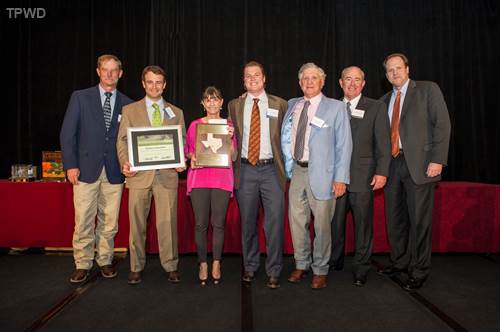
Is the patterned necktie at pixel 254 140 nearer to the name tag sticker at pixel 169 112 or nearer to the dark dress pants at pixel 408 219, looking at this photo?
the name tag sticker at pixel 169 112

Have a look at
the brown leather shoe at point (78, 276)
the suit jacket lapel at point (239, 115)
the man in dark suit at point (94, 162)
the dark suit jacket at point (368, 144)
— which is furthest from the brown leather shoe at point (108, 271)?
the dark suit jacket at point (368, 144)

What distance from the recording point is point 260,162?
2873 mm

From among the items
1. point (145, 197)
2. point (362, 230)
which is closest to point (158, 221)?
point (145, 197)

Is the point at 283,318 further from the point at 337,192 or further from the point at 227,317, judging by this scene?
the point at 337,192

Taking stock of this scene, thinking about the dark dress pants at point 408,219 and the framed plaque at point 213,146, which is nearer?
the framed plaque at point 213,146

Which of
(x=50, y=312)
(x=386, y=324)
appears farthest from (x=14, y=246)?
(x=386, y=324)

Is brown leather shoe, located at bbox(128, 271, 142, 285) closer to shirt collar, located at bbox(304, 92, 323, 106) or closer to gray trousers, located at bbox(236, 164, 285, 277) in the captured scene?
gray trousers, located at bbox(236, 164, 285, 277)

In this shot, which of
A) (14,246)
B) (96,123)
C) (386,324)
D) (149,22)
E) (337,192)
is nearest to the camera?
(386,324)

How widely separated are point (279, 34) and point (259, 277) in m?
3.05

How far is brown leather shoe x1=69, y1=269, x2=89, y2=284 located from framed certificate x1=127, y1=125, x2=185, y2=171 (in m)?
1.05

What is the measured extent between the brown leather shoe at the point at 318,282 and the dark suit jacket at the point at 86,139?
1938 mm

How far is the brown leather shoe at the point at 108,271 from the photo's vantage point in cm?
312

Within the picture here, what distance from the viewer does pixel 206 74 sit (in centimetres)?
460

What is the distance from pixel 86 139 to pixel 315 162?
190cm
